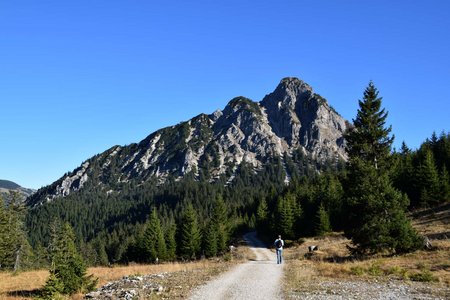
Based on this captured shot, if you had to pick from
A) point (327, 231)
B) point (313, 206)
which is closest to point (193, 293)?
point (327, 231)

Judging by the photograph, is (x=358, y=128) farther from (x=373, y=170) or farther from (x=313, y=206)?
(x=313, y=206)

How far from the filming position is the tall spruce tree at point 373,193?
27.5 meters

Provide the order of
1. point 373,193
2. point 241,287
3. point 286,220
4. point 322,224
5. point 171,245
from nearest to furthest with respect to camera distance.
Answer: point 241,287 < point 373,193 < point 322,224 < point 286,220 < point 171,245

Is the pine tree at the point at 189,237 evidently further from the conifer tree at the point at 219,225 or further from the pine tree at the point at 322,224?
the pine tree at the point at 322,224

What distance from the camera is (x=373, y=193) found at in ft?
95.2

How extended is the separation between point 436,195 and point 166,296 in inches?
2616

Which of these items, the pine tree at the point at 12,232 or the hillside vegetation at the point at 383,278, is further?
the pine tree at the point at 12,232

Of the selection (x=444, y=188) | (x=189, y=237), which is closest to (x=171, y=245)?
(x=189, y=237)

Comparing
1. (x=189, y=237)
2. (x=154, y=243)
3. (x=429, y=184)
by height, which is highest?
(x=429, y=184)

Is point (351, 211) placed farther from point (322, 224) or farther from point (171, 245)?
point (171, 245)

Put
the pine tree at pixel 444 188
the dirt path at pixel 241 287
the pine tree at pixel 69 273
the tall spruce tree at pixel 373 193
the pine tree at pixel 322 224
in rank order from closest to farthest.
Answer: the dirt path at pixel 241 287
the pine tree at pixel 69 273
the tall spruce tree at pixel 373 193
the pine tree at pixel 444 188
the pine tree at pixel 322 224

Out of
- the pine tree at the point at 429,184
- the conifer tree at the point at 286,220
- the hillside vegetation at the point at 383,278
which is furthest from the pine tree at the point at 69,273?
the pine tree at the point at 429,184

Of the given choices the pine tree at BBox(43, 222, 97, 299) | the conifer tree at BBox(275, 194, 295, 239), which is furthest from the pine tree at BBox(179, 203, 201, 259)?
the pine tree at BBox(43, 222, 97, 299)

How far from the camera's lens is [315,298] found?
→ 566 inches
